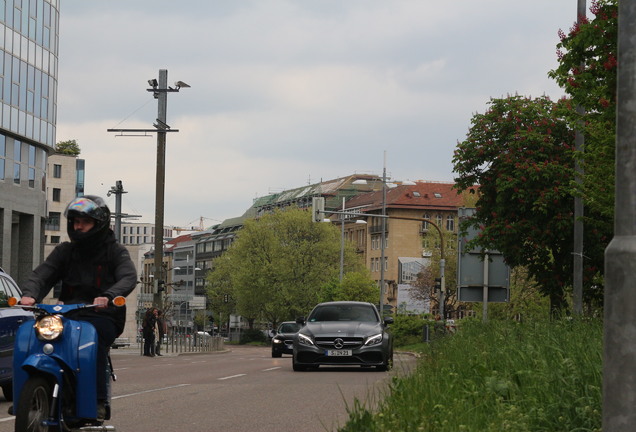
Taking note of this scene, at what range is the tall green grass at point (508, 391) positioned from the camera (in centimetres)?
827

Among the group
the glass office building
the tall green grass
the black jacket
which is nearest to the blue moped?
the black jacket

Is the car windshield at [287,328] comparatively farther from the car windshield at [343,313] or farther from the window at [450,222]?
the window at [450,222]

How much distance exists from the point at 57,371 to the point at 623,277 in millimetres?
4745

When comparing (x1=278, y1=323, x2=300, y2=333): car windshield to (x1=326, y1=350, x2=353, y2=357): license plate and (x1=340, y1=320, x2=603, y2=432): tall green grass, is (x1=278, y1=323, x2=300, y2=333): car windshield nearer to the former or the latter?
(x1=326, y1=350, x2=353, y2=357): license plate

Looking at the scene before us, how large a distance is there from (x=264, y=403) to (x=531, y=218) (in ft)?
66.4

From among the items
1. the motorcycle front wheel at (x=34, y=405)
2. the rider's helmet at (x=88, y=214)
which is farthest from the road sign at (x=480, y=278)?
the motorcycle front wheel at (x=34, y=405)

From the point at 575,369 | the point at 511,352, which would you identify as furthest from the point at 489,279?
the point at 575,369

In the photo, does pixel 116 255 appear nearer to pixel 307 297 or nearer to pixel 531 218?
pixel 531 218

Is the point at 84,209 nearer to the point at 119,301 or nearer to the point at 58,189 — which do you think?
the point at 119,301

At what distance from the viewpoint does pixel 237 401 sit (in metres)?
15.6

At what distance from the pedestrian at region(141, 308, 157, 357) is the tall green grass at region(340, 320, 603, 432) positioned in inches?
1280

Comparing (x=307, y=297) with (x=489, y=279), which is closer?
(x=489, y=279)

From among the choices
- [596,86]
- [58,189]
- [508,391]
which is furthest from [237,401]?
[58,189]

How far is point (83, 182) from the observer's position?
148 metres
